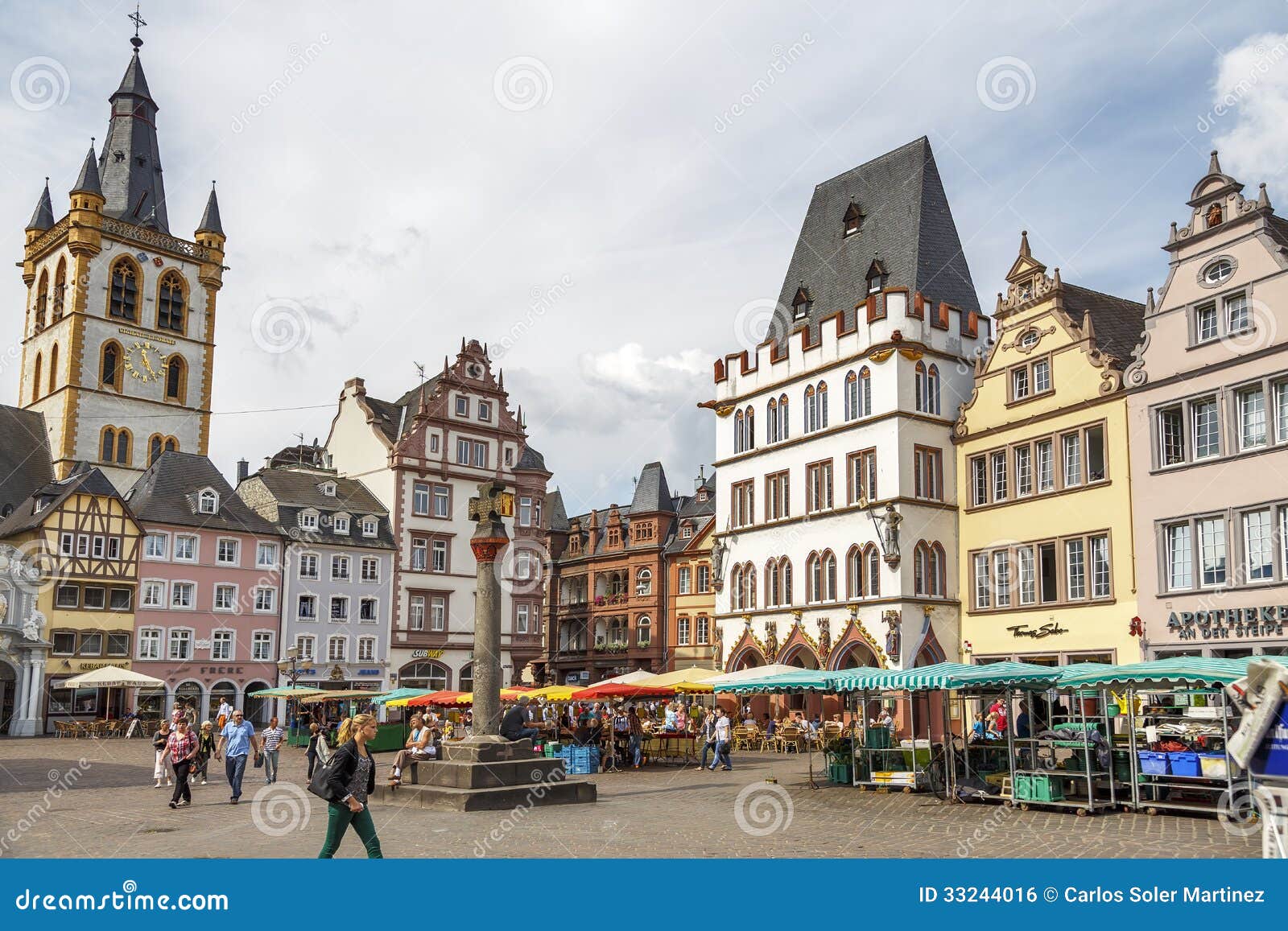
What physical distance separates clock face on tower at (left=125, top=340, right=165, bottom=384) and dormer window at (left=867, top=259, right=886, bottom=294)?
143 feet

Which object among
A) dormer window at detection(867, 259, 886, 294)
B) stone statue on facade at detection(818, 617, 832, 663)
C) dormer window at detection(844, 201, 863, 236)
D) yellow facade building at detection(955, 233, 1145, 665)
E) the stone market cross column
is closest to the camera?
the stone market cross column

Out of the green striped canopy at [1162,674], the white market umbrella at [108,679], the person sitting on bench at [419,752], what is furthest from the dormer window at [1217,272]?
the white market umbrella at [108,679]

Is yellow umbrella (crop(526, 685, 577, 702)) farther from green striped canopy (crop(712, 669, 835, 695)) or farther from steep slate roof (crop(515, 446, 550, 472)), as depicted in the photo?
steep slate roof (crop(515, 446, 550, 472))

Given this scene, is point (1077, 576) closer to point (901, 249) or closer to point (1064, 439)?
point (1064, 439)

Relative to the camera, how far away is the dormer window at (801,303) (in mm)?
47500

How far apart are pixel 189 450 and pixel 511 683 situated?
2362cm

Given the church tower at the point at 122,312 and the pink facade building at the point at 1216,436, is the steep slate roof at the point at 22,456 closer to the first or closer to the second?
the church tower at the point at 122,312

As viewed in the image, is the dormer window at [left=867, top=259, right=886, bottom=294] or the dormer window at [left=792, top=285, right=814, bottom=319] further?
the dormer window at [left=792, top=285, right=814, bottom=319]

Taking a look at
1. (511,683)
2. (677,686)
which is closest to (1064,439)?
(677,686)

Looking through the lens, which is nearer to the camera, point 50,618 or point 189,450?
point 50,618

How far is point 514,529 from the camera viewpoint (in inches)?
2537

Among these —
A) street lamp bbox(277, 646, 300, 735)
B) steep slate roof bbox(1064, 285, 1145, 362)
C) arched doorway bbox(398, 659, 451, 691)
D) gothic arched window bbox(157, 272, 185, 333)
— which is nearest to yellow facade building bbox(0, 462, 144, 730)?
street lamp bbox(277, 646, 300, 735)

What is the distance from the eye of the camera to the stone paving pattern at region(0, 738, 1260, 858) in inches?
575

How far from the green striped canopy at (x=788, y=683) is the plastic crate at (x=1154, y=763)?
6107mm
